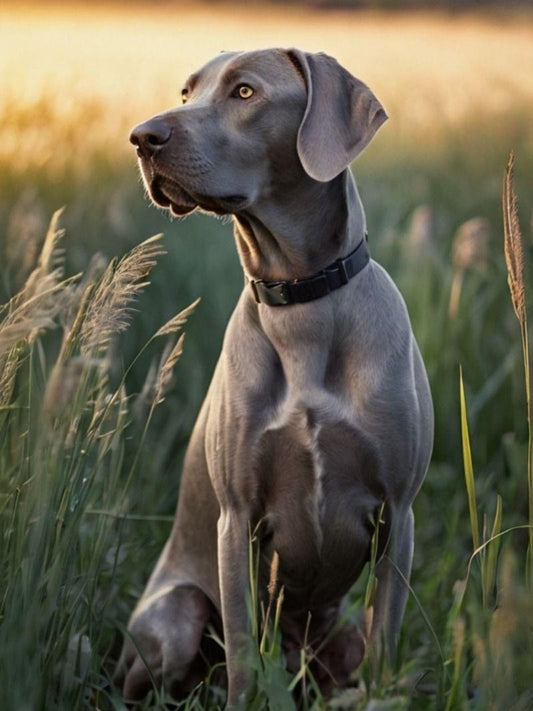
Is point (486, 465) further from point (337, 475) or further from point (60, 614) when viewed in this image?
point (60, 614)

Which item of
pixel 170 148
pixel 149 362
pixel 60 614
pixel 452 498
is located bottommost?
pixel 452 498

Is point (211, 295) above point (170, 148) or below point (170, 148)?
below

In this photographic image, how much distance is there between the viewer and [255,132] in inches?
111

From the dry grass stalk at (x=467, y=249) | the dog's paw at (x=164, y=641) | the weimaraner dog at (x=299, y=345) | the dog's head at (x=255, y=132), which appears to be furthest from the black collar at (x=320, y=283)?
the dry grass stalk at (x=467, y=249)

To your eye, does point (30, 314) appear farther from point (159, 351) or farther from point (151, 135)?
point (159, 351)

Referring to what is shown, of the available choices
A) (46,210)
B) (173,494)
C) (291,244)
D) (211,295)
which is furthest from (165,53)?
(291,244)

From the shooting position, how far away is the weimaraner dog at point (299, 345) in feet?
9.13

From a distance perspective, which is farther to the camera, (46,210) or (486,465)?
(46,210)

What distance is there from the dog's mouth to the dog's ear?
0.62 ft

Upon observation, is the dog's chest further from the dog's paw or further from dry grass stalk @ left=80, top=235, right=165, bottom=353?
dry grass stalk @ left=80, top=235, right=165, bottom=353

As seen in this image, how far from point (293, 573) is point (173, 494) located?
1.42 m

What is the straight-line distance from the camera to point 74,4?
13.3 meters

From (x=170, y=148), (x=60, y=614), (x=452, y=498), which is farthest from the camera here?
(x=452, y=498)

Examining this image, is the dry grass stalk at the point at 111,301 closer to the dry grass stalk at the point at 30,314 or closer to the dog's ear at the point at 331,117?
the dry grass stalk at the point at 30,314
